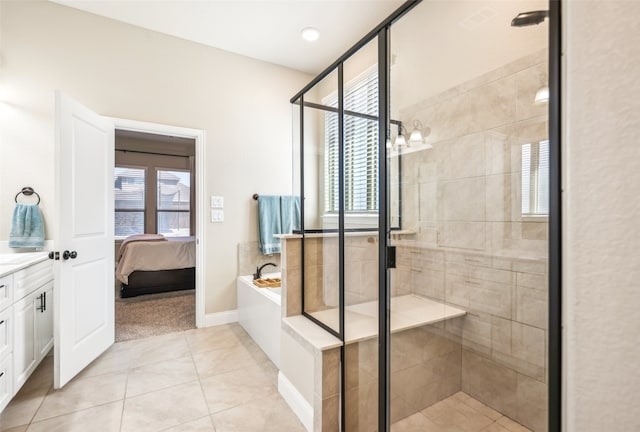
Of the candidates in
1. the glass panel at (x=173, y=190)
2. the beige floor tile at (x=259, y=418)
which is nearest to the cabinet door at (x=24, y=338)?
the beige floor tile at (x=259, y=418)

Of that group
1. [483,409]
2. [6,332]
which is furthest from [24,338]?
[483,409]

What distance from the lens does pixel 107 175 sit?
257 cm

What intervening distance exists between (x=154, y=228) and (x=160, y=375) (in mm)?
4807

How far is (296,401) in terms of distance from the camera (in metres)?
1.77

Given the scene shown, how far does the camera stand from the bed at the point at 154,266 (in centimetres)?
404

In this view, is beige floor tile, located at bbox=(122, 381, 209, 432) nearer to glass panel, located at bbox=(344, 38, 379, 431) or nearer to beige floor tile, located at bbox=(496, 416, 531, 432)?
glass panel, located at bbox=(344, 38, 379, 431)

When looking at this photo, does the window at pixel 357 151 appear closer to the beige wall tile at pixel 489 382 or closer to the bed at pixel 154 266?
the beige wall tile at pixel 489 382

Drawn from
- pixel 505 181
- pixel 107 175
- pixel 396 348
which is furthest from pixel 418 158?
pixel 107 175

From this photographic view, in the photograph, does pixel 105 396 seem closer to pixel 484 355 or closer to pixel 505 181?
pixel 484 355

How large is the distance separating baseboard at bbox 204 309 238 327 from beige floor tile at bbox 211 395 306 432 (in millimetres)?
1453

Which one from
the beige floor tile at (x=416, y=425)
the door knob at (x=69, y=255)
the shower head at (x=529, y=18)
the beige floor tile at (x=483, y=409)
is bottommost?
the beige floor tile at (x=416, y=425)

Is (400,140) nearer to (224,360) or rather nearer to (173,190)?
(224,360)

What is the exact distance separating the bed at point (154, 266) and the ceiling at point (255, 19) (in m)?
2.68

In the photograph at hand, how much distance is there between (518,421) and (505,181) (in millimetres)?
1013
